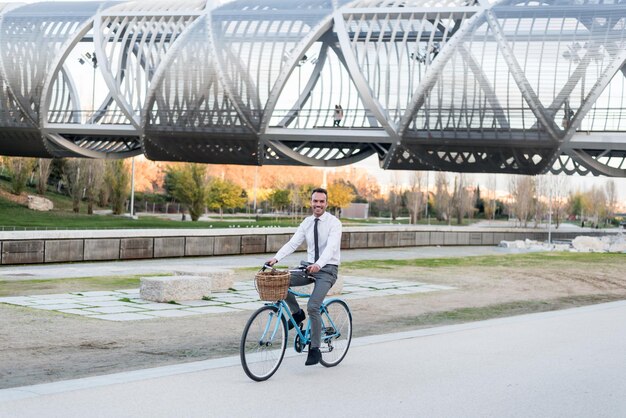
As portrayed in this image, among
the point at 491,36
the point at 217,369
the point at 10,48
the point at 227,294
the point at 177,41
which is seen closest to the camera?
the point at 217,369

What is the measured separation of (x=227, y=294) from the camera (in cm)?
1614

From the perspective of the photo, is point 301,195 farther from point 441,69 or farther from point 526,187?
point 441,69

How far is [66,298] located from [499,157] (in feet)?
121

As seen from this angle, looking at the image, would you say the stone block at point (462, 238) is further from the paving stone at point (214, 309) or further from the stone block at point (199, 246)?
the paving stone at point (214, 309)

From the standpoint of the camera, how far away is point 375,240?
40156mm

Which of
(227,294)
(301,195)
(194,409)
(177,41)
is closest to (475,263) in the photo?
(227,294)

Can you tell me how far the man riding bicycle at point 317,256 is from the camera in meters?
8.30

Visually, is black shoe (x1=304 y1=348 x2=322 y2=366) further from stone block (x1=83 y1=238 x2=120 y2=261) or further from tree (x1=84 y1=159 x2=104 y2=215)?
tree (x1=84 y1=159 x2=104 y2=215)

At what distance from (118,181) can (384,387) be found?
59.7 meters

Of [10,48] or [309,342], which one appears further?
[10,48]

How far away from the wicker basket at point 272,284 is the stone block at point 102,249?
18425 millimetres

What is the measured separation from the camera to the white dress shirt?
8.33m

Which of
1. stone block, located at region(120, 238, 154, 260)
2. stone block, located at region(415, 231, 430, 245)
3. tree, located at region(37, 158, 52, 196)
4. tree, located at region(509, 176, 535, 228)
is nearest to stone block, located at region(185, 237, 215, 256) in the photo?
stone block, located at region(120, 238, 154, 260)

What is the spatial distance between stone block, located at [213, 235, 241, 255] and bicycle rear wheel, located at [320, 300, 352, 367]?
21392mm
